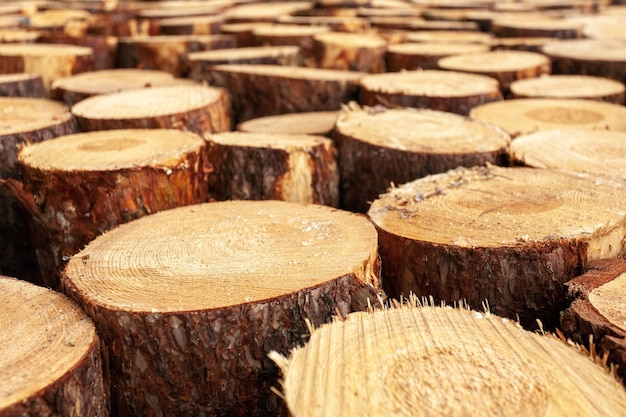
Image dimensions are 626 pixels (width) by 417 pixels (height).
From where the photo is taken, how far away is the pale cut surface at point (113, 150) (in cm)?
292

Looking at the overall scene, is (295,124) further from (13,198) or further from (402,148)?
(13,198)

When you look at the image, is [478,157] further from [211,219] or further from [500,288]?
[211,219]

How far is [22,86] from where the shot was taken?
183 inches

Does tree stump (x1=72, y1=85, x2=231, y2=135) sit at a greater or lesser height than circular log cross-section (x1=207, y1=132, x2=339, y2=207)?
greater

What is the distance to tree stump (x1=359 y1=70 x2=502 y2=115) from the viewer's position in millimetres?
4047

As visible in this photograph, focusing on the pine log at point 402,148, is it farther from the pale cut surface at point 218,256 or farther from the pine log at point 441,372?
the pine log at point 441,372

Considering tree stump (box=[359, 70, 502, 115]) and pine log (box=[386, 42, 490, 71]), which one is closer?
tree stump (box=[359, 70, 502, 115])

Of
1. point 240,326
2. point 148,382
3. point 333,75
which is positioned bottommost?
point 148,382

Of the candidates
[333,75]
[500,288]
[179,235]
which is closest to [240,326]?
[179,235]

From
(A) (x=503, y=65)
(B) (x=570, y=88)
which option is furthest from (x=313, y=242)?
(A) (x=503, y=65)

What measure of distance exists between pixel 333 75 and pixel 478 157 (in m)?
1.92

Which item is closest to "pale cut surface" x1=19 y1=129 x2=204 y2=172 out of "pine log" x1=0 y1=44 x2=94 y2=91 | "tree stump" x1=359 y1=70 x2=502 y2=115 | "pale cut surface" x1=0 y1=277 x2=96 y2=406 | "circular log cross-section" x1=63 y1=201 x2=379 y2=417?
"circular log cross-section" x1=63 y1=201 x2=379 y2=417

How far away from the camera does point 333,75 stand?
478 centimetres

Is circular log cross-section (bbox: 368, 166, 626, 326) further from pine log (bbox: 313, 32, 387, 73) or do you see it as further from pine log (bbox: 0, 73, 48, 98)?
pine log (bbox: 313, 32, 387, 73)
